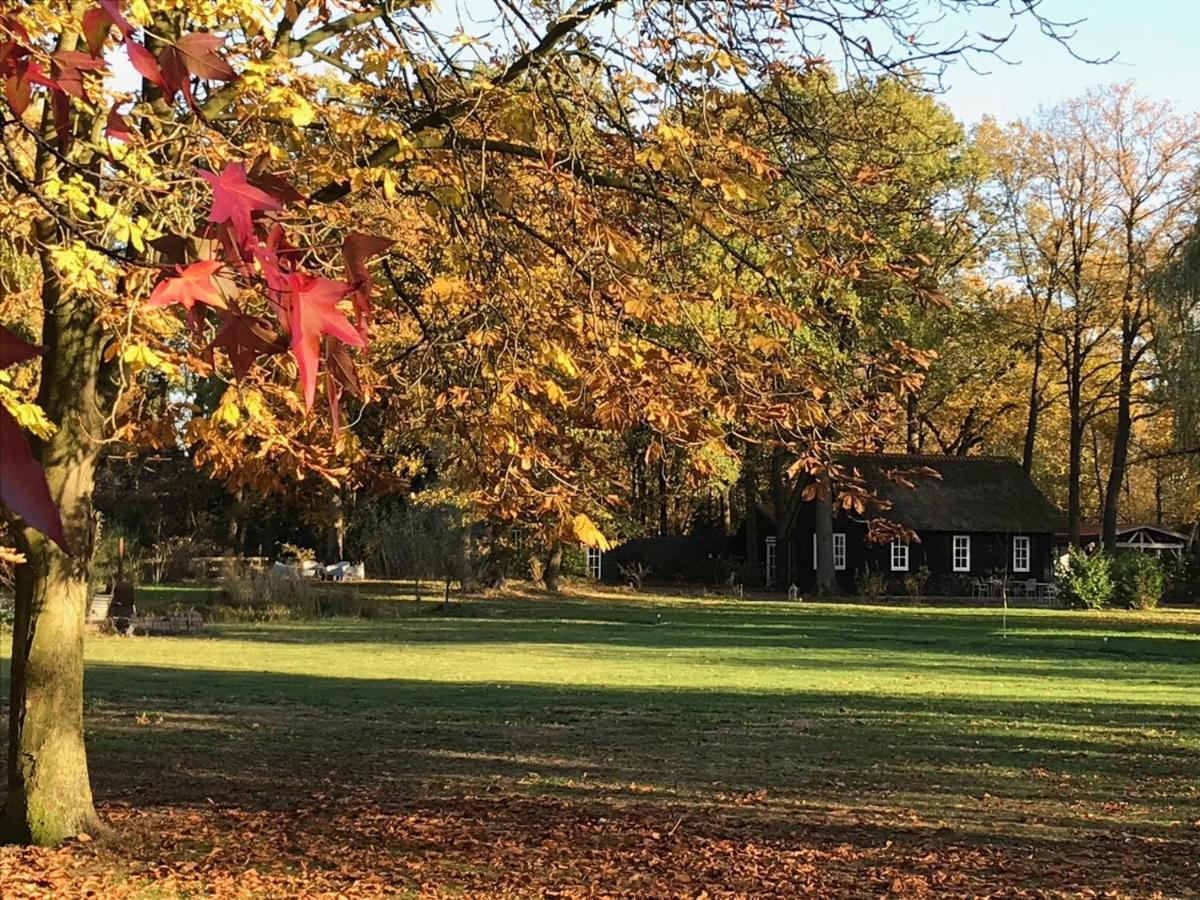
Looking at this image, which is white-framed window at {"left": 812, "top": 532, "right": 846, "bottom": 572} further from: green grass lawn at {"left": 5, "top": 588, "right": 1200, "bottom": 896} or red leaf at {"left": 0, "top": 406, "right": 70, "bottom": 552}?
red leaf at {"left": 0, "top": 406, "right": 70, "bottom": 552}

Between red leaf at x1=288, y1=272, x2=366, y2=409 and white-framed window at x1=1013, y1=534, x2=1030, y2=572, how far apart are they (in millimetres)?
49444

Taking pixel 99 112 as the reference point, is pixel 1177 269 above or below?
above

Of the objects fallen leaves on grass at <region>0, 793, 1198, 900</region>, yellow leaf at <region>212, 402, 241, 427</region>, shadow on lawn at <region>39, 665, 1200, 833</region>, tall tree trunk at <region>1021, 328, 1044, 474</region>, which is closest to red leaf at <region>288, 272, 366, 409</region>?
yellow leaf at <region>212, 402, 241, 427</region>

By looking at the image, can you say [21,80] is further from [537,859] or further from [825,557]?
[825,557]

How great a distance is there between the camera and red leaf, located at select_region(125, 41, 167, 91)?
1.79 metres

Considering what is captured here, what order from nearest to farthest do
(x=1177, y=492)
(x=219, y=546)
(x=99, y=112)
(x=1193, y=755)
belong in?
(x=99, y=112) → (x=1193, y=755) → (x=219, y=546) → (x=1177, y=492)

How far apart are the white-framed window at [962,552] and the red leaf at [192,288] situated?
48424 mm

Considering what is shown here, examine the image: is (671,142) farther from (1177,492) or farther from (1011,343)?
(1177,492)

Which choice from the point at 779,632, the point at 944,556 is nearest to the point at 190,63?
the point at 779,632

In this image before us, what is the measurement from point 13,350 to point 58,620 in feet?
22.7

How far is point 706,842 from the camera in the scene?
7.84 meters

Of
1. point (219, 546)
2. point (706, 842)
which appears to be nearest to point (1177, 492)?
point (219, 546)

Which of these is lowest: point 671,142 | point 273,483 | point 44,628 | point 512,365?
point 44,628

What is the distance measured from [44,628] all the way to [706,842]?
4.09 m
